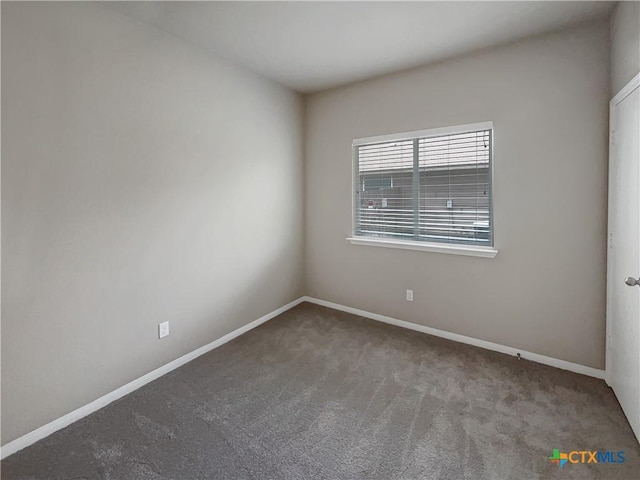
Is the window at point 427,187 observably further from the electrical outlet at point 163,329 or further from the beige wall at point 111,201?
the electrical outlet at point 163,329

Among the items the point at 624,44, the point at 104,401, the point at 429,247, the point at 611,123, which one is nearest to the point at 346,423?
the point at 104,401

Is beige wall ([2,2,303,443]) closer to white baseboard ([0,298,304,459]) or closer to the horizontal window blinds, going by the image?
white baseboard ([0,298,304,459])

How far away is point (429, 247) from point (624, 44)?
189 centimetres

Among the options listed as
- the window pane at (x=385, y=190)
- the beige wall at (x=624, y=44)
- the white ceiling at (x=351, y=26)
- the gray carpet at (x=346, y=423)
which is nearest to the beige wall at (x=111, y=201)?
the white ceiling at (x=351, y=26)

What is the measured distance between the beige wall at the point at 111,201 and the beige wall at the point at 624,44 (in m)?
2.80

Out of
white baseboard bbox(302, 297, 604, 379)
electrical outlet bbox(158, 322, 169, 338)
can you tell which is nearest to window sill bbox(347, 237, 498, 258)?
white baseboard bbox(302, 297, 604, 379)

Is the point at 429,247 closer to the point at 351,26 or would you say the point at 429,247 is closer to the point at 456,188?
the point at 456,188

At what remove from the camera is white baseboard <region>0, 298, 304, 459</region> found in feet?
5.71

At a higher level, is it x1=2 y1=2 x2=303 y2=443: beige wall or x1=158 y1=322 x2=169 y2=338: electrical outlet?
x1=2 y1=2 x2=303 y2=443: beige wall

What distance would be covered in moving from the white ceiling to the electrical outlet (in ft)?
7.30

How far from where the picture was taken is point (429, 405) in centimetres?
209

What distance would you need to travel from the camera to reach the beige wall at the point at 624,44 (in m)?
1.77

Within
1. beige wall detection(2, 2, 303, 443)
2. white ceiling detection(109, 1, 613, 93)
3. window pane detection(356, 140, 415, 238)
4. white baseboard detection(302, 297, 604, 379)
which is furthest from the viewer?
window pane detection(356, 140, 415, 238)

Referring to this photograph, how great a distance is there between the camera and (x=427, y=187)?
3.14m
